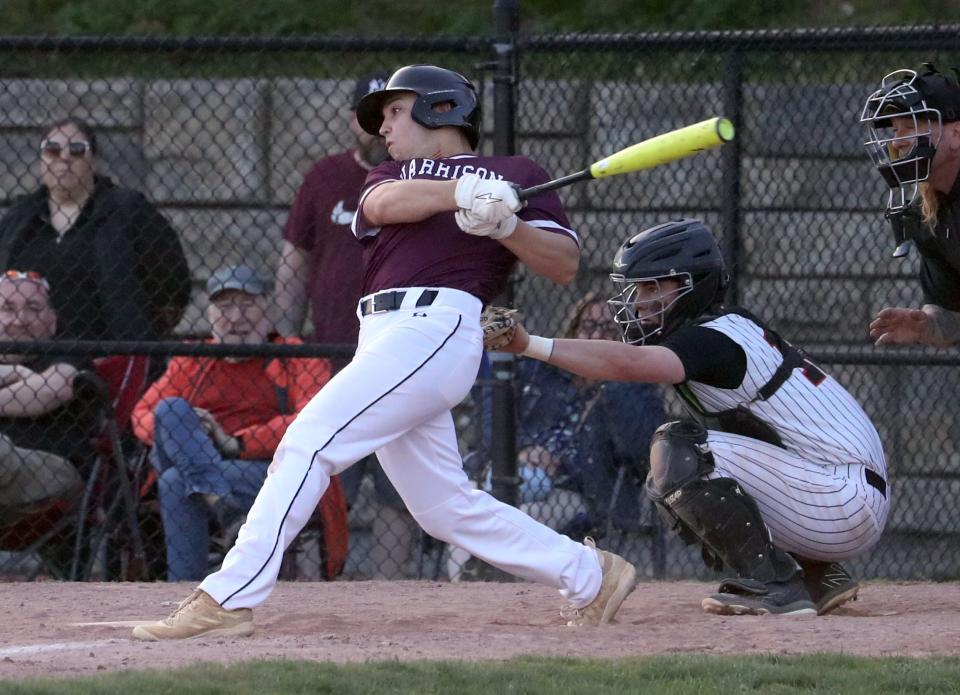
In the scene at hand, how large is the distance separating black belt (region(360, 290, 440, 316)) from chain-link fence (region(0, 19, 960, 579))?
1.59 metres

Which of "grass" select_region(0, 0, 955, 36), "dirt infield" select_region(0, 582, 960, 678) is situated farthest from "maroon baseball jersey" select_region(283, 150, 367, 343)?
"grass" select_region(0, 0, 955, 36)

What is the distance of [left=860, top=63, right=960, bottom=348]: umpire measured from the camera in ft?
15.8

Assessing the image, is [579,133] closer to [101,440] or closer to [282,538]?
[101,440]

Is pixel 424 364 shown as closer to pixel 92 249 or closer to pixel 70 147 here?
pixel 92 249

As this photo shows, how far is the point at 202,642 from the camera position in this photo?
13.0 feet

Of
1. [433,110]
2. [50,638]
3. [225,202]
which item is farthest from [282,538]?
[225,202]

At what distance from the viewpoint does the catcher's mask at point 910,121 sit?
4797 mm

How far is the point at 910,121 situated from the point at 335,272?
243cm

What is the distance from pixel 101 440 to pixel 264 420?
63cm

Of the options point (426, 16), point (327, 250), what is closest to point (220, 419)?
point (327, 250)

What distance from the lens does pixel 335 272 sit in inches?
249

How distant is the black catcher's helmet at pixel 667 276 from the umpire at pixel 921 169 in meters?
0.60

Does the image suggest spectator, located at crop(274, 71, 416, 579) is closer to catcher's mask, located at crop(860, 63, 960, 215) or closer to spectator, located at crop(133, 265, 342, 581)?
spectator, located at crop(133, 265, 342, 581)

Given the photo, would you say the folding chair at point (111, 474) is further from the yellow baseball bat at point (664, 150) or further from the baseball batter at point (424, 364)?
the yellow baseball bat at point (664, 150)
